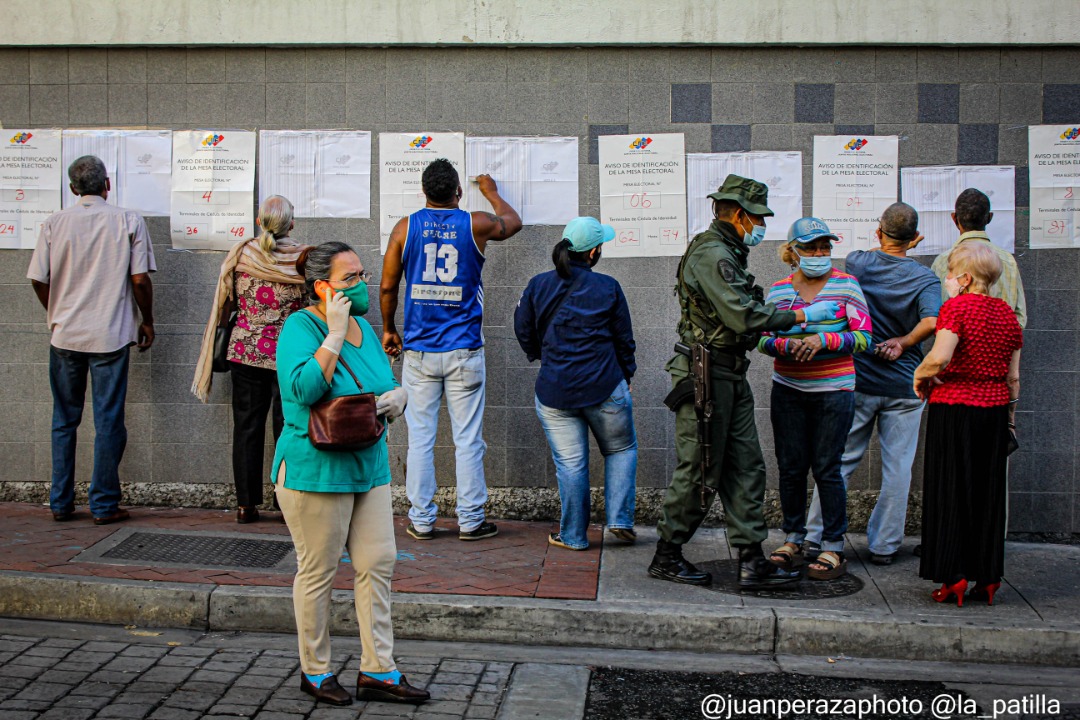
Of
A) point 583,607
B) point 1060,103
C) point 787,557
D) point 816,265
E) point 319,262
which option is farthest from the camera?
point 1060,103

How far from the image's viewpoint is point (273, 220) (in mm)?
6922

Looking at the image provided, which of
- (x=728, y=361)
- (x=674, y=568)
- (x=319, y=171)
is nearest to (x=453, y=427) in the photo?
(x=674, y=568)

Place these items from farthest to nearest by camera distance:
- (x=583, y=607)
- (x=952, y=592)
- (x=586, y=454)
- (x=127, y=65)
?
1. (x=127, y=65)
2. (x=586, y=454)
3. (x=952, y=592)
4. (x=583, y=607)

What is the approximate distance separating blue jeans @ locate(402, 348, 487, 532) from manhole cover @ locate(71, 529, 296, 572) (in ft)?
2.79

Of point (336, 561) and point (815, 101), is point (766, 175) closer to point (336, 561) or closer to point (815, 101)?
point (815, 101)

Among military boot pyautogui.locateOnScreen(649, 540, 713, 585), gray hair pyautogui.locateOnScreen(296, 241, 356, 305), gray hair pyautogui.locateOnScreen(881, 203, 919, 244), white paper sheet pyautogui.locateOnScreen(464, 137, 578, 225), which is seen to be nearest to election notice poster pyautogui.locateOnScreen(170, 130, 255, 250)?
white paper sheet pyautogui.locateOnScreen(464, 137, 578, 225)

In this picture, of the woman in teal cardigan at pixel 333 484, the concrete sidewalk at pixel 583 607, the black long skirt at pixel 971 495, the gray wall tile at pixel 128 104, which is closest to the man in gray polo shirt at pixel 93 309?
the gray wall tile at pixel 128 104

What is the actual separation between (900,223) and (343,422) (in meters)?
3.58

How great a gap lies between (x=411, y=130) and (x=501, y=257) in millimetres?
1021

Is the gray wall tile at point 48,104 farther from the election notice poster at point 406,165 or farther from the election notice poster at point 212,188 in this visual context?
the election notice poster at point 406,165

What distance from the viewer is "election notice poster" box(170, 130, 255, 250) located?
7.56 m

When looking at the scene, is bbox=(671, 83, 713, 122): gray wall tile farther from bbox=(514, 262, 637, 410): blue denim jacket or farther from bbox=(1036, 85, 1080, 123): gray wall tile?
bbox=(1036, 85, 1080, 123): gray wall tile

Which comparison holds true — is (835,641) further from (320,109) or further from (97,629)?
(320,109)

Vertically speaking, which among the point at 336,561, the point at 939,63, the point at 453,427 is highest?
the point at 939,63
